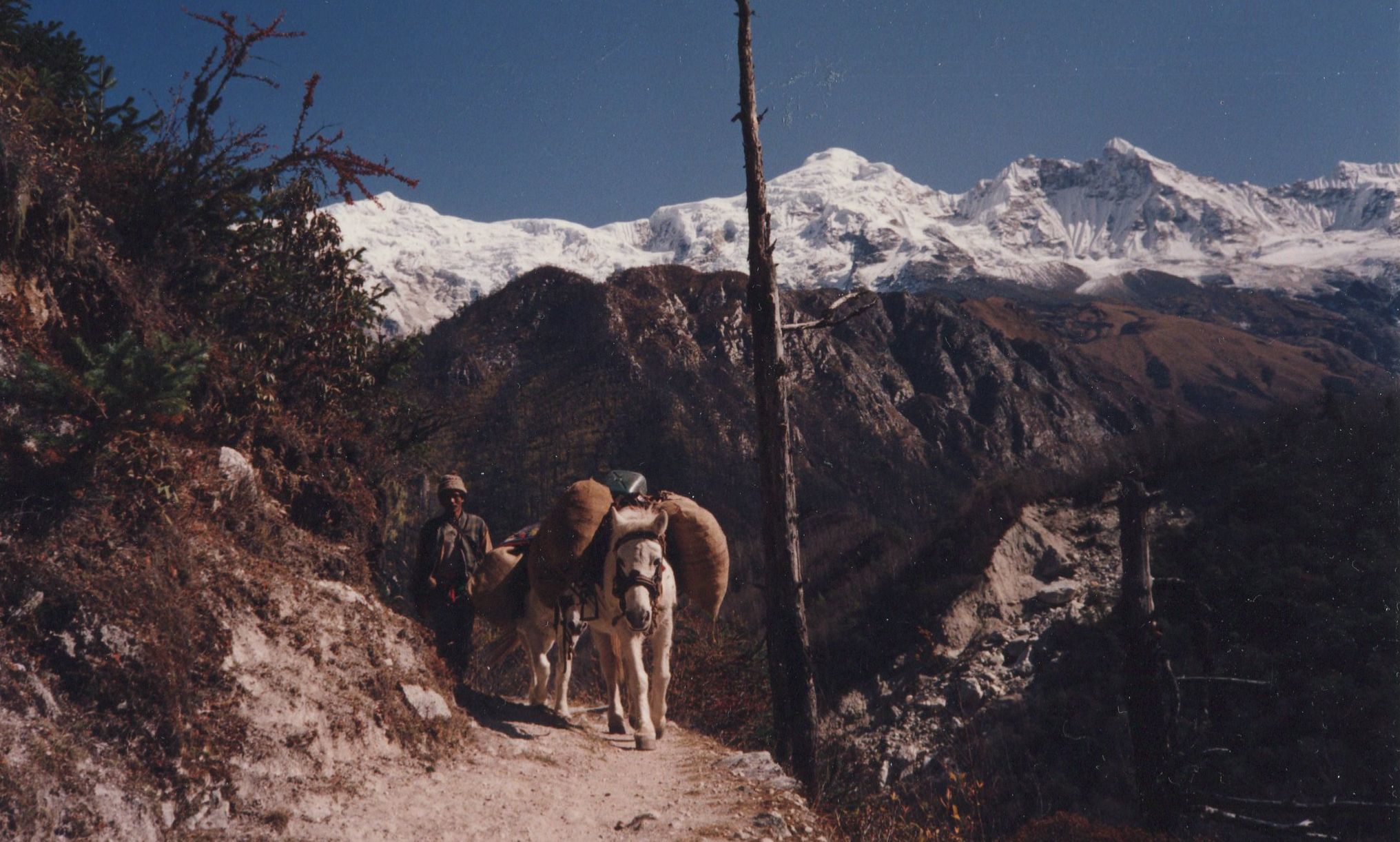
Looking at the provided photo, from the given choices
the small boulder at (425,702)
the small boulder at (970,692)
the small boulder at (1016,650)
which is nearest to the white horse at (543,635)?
the small boulder at (425,702)

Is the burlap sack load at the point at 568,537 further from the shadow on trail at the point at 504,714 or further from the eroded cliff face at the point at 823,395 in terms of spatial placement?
the eroded cliff face at the point at 823,395

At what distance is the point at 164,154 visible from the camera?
26.1ft

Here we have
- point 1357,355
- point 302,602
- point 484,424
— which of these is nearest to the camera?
point 302,602

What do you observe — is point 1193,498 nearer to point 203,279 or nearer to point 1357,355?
point 203,279

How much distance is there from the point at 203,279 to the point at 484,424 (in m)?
85.8

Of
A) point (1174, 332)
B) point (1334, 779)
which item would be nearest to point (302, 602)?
point (1334, 779)

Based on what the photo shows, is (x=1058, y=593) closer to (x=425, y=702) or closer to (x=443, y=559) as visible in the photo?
(x=443, y=559)

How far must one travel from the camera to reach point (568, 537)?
7.57 m

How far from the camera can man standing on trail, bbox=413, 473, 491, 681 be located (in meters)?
8.52

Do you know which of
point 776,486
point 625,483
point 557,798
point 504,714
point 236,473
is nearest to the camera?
point 557,798

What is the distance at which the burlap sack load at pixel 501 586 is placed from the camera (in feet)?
28.2

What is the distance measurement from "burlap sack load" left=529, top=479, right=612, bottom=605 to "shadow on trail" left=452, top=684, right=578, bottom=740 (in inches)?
49.2

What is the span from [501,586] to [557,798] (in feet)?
10.7

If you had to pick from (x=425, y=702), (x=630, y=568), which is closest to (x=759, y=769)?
(x=630, y=568)
